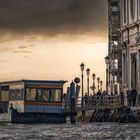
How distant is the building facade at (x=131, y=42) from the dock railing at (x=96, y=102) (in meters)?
4.23

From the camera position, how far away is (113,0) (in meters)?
109

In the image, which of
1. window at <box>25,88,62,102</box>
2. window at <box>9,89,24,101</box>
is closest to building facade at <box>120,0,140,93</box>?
window at <box>25,88,62,102</box>

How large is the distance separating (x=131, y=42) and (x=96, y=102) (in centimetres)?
838

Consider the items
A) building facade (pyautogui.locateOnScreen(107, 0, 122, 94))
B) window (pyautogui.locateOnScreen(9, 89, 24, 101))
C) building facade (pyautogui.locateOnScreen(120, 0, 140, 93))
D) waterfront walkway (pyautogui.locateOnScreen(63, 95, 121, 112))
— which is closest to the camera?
waterfront walkway (pyautogui.locateOnScreen(63, 95, 121, 112))

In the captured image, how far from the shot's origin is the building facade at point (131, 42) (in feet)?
253

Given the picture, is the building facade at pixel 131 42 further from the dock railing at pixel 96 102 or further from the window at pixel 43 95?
the window at pixel 43 95

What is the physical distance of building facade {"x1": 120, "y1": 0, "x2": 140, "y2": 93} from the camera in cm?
7725

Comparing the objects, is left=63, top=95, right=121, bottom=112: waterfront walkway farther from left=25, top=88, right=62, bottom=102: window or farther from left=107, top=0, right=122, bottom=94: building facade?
left=107, top=0, right=122, bottom=94: building facade

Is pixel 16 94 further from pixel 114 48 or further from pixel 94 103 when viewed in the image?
pixel 114 48

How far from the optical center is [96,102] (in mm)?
74312

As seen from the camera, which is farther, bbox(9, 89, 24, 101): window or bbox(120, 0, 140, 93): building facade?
bbox(120, 0, 140, 93): building facade

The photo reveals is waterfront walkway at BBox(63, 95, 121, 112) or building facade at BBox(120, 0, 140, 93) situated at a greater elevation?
building facade at BBox(120, 0, 140, 93)

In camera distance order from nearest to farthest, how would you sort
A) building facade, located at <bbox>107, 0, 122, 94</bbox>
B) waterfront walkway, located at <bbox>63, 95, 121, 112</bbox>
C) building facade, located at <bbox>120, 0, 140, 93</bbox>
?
1. waterfront walkway, located at <bbox>63, 95, 121, 112</bbox>
2. building facade, located at <bbox>120, 0, 140, 93</bbox>
3. building facade, located at <bbox>107, 0, 122, 94</bbox>

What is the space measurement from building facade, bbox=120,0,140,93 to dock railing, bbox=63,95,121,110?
423cm
